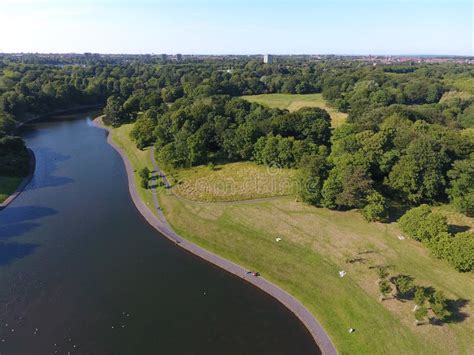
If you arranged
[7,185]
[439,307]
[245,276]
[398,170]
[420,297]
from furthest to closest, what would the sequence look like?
[7,185], [398,170], [245,276], [420,297], [439,307]

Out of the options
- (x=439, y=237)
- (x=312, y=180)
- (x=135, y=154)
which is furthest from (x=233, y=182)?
(x=439, y=237)

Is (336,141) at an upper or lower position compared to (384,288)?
upper

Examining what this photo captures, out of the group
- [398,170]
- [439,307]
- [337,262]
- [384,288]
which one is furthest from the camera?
[398,170]

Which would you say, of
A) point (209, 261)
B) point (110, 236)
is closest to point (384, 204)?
point (209, 261)

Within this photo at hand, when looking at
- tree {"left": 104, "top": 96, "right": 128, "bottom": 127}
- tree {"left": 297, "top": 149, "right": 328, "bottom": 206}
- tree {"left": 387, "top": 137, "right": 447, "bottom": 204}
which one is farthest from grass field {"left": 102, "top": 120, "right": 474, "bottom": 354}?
tree {"left": 104, "top": 96, "right": 128, "bottom": 127}

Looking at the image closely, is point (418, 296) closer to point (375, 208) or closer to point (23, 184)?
point (375, 208)

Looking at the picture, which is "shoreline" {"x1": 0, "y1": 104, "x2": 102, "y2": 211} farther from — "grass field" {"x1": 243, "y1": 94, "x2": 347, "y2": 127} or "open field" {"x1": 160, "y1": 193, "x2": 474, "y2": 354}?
"grass field" {"x1": 243, "y1": 94, "x2": 347, "y2": 127}
